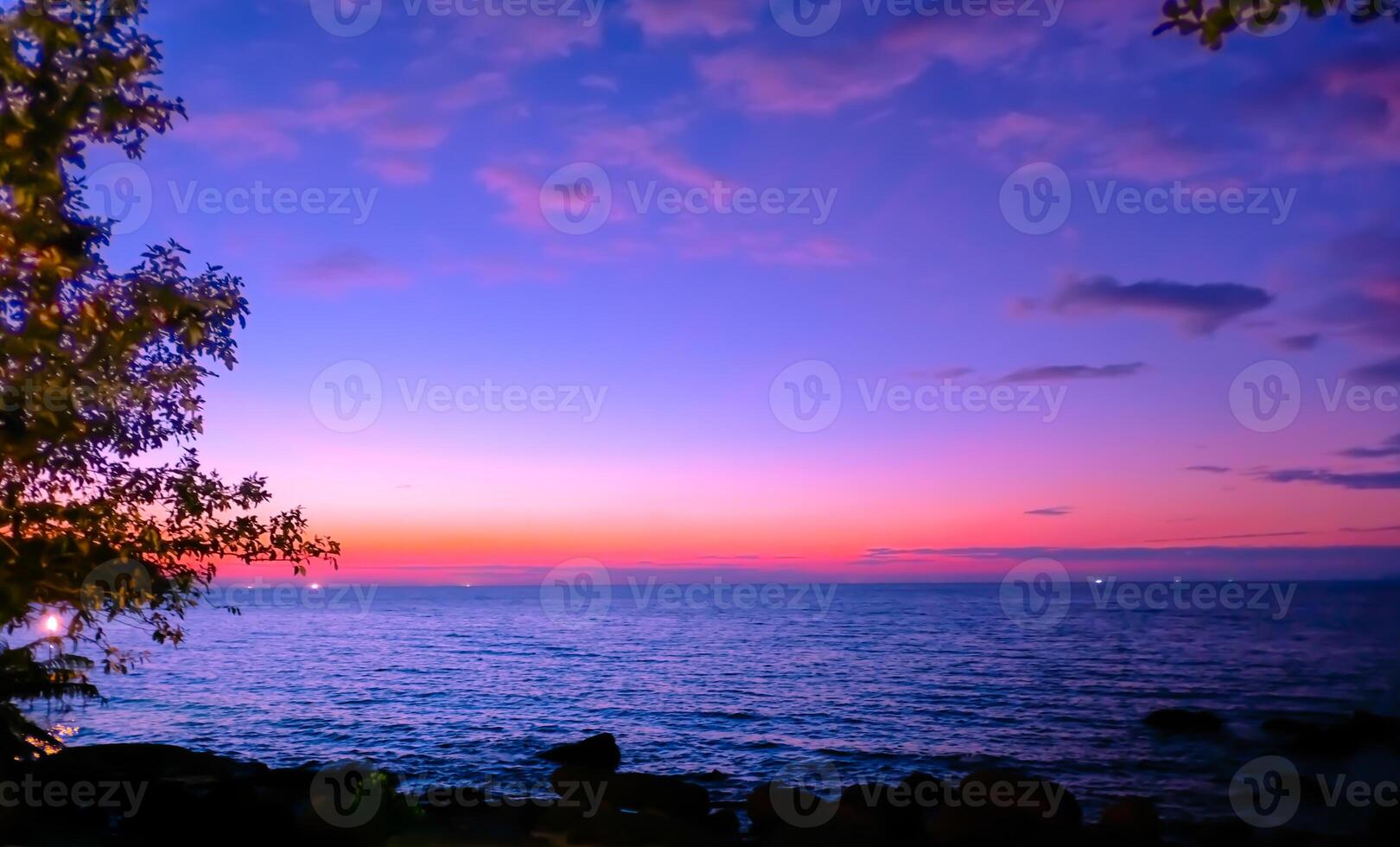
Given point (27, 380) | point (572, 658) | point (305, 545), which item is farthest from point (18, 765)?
point (572, 658)

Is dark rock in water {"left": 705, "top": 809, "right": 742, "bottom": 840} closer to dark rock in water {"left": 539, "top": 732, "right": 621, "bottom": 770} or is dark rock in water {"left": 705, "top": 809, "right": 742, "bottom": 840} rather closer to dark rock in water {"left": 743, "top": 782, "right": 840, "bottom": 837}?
dark rock in water {"left": 743, "top": 782, "right": 840, "bottom": 837}

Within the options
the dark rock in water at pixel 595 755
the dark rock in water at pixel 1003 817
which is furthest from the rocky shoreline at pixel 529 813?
the dark rock in water at pixel 595 755

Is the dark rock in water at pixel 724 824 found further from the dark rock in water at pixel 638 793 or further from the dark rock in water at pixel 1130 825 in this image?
the dark rock in water at pixel 1130 825

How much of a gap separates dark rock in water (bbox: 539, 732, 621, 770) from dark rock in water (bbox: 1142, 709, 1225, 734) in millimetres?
27128

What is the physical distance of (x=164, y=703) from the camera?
166 ft

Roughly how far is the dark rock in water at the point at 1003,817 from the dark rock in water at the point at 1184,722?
24.9 meters

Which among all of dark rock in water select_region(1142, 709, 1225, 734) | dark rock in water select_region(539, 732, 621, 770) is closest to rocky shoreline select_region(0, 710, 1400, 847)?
dark rock in water select_region(539, 732, 621, 770)

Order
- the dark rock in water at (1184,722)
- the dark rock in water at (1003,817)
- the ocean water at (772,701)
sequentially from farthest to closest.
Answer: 1. the dark rock in water at (1184,722)
2. the ocean water at (772,701)
3. the dark rock in water at (1003,817)

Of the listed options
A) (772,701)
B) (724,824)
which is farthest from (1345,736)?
(724,824)

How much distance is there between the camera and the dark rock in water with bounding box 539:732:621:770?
104 ft

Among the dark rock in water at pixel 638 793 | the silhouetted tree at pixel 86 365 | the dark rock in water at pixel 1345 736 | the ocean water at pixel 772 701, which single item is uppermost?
the silhouetted tree at pixel 86 365

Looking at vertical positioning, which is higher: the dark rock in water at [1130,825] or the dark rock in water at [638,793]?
the dark rock in water at [1130,825]

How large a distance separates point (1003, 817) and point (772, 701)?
3399 cm

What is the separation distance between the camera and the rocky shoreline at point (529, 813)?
16.6 metres
